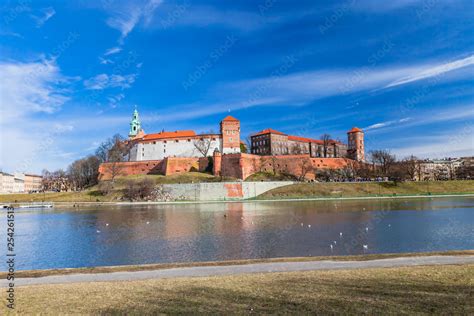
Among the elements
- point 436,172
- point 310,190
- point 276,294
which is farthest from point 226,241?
point 436,172

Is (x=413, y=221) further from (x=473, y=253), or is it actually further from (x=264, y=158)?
(x=264, y=158)

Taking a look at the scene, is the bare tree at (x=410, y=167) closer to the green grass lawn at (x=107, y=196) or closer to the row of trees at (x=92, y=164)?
the green grass lawn at (x=107, y=196)

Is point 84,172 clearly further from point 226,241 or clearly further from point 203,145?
point 226,241

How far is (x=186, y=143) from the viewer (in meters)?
73.6

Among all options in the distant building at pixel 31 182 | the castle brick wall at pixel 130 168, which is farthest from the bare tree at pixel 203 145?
the distant building at pixel 31 182

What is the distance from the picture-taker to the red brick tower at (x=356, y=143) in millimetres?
88125

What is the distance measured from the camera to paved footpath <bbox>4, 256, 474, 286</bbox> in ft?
29.0

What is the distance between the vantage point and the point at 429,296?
245 inches

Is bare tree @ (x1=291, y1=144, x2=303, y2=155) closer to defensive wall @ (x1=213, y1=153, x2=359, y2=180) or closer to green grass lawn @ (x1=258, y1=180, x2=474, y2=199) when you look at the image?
defensive wall @ (x1=213, y1=153, x2=359, y2=180)

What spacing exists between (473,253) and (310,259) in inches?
190

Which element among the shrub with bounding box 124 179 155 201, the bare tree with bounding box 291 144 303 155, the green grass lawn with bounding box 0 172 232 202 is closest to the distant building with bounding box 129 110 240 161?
the green grass lawn with bounding box 0 172 232 202

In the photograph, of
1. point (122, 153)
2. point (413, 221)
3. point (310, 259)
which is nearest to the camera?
point (310, 259)

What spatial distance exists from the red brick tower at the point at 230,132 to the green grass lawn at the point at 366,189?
17.0m

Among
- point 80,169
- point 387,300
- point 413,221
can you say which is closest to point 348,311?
point 387,300
